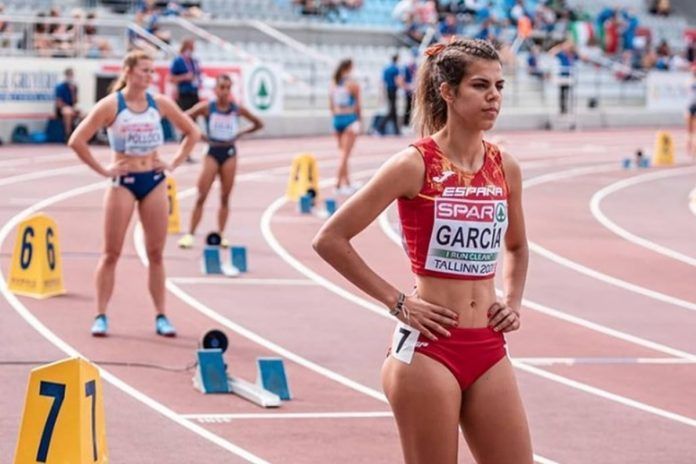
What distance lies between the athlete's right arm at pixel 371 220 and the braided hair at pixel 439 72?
10.5 inches

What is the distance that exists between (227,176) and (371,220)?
1152cm

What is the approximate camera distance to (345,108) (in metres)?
22.6

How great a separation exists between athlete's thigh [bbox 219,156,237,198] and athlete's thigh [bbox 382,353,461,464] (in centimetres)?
1148

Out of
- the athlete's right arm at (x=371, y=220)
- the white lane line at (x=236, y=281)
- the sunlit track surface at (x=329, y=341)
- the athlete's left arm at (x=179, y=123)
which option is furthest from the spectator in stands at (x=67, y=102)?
the athlete's right arm at (x=371, y=220)

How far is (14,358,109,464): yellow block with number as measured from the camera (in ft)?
20.5

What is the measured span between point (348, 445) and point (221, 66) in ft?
85.5

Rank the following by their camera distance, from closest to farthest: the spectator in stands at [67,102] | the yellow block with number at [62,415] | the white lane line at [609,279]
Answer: the yellow block with number at [62,415] < the white lane line at [609,279] < the spectator in stands at [67,102]

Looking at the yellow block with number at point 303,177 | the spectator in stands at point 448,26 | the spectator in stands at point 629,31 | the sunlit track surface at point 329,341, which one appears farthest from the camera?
the spectator in stands at point 629,31

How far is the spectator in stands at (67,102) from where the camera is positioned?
30.4 meters

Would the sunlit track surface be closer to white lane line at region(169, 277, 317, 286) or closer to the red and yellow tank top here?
white lane line at region(169, 277, 317, 286)

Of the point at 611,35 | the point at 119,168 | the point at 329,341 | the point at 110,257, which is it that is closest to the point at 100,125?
the point at 119,168

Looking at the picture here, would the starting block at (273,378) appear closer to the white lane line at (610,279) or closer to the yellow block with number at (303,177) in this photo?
the white lane line at (610,279)

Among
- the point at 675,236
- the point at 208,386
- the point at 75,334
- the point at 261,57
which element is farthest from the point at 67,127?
the point at 208,386

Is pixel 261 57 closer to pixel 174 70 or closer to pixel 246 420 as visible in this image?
pixel 174 70
